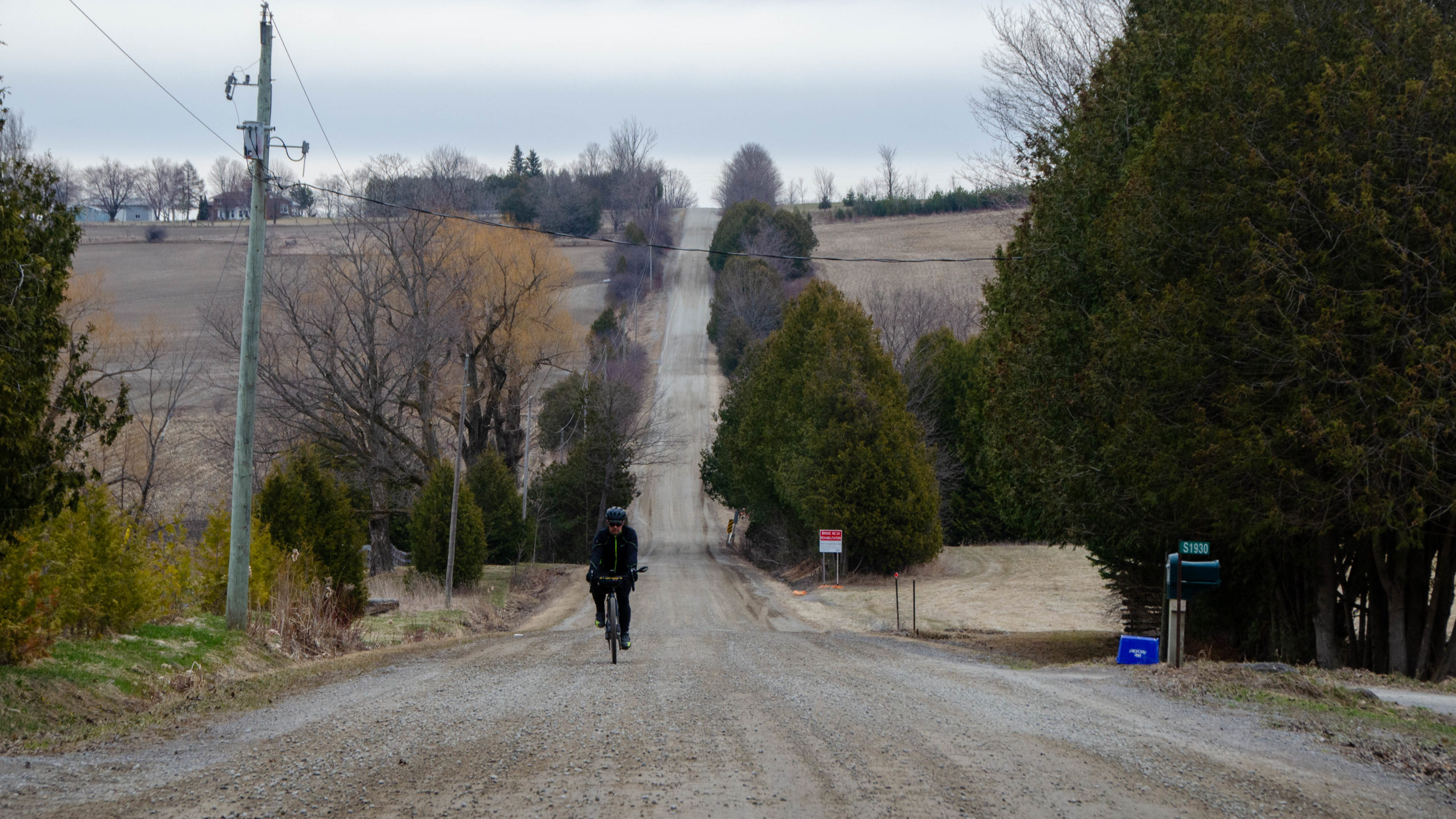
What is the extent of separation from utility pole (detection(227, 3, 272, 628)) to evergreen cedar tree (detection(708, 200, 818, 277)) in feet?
276

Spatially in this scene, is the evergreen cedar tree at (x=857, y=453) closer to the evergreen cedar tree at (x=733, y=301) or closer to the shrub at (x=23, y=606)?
the shrub at (x=23, y=606)

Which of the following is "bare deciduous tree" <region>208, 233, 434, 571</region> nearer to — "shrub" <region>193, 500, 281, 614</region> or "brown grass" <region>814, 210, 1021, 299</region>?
"shrub" <region>193, 500, 281, 614</region>

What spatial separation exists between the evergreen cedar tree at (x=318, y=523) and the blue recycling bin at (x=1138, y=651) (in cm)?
1421

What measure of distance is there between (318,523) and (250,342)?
8.33 meters

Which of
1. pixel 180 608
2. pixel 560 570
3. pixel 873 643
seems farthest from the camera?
pixel 560 570

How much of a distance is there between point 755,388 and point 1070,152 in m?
32.4

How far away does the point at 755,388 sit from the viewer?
52906 millimetres

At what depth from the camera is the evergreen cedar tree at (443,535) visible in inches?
1486

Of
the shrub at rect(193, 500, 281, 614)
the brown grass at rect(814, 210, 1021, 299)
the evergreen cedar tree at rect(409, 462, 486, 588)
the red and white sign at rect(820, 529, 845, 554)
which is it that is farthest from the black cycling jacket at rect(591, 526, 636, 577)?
the brown grass at rect(814, 210, 1021, 299)

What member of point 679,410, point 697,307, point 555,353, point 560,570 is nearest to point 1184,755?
point 555,353

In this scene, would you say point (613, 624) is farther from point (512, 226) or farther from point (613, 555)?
point (512, 226)

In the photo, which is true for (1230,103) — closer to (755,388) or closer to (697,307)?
(755,388)

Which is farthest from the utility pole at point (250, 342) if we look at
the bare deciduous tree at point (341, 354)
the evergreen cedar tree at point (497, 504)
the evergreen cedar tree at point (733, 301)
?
the evergreen cedar tree at point (733, 301)

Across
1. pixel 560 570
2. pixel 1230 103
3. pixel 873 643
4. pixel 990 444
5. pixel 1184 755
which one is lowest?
pixel 560 570
